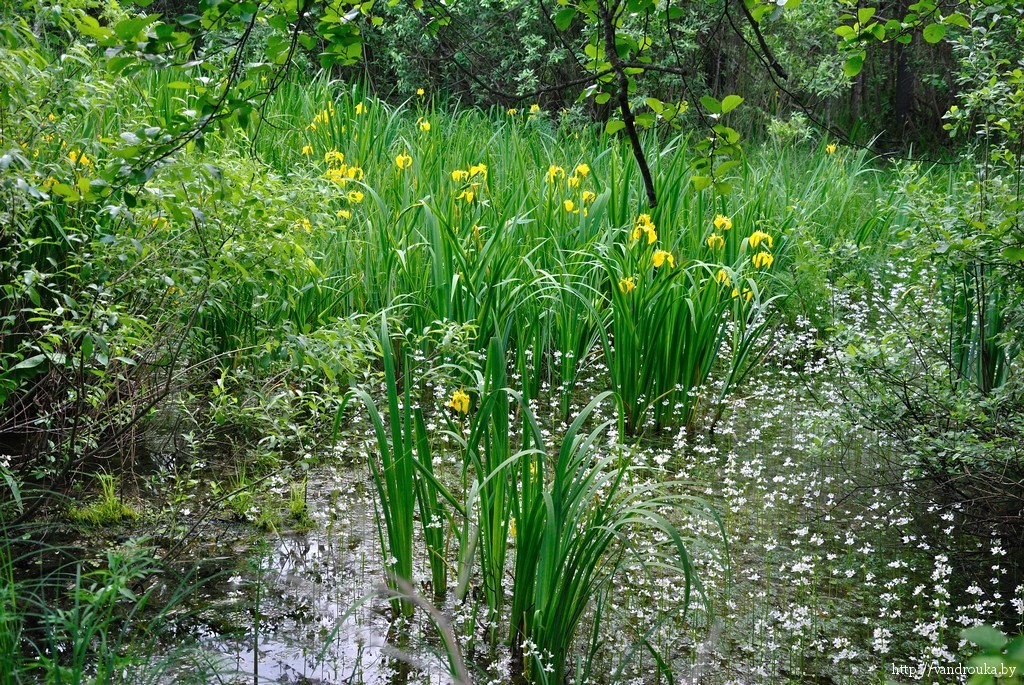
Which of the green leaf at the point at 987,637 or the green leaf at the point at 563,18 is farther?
the green leaf at the point at 563,18

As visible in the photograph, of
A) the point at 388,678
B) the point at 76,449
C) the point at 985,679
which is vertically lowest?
the point at 388,678

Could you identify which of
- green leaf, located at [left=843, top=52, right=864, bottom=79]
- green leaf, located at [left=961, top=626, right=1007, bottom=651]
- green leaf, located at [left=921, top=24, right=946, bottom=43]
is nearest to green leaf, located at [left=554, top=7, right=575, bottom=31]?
green leaf, located at [left=843, top=52, right=864, bottom=79]

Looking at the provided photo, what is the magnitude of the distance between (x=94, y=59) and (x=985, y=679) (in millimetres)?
3131

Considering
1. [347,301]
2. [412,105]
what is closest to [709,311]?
[347,301]

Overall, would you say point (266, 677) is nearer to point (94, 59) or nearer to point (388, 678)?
point (388, 678)

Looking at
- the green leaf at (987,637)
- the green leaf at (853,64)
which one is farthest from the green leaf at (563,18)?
the green leaf at (987,637)

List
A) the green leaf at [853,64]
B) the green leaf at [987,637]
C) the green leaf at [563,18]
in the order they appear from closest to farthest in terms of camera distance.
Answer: the green leaf at [987,637] → the green leaf at [563,18] → the green leaf at [853,64]

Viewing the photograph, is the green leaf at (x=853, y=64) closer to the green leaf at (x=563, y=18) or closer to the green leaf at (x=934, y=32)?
the green leaf at (x=934, y=32)

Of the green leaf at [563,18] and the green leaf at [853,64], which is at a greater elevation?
the green leaf at [563,18]

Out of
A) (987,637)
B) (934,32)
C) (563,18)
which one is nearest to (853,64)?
(934,32)

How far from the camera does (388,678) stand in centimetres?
227

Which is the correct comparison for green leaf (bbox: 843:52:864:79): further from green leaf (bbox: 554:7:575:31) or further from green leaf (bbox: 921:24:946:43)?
green leaf (bbox: 554:7:575:31)

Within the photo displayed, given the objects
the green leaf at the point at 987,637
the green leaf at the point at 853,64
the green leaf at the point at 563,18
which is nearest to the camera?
the green leaf at the point at 987,637

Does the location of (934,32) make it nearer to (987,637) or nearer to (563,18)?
(563,18)
